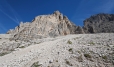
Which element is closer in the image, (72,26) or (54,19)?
(54,19)

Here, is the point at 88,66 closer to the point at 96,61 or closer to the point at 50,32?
the point at 96,61

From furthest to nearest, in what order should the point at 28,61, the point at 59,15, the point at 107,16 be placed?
the point at 107,16, the point at 59,15, the point at 28,61

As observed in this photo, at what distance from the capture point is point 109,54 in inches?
508

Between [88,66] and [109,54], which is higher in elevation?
[109,54]

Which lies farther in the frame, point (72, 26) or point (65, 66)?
point (72, 26)

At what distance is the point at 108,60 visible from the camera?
11.8m

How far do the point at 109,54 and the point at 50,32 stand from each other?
166 ft

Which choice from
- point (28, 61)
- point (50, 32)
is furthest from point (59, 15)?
point (28, 61)

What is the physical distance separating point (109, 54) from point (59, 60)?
6.56 m

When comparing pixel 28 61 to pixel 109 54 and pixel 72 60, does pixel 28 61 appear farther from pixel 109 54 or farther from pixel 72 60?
pixel 109 54

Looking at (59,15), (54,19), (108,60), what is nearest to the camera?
(108,60)

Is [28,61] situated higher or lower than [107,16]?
lower

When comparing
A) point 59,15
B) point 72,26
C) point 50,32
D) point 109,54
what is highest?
point 59,15

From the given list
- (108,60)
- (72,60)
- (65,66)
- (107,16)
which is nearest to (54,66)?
(65,66)
